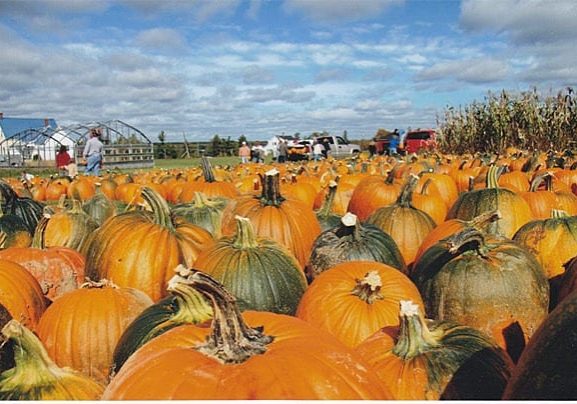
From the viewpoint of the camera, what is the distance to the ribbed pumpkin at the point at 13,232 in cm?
608

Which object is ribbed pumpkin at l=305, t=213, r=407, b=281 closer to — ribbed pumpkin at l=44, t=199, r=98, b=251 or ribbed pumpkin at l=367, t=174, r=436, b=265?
ribbed pumpkin at l=367, t=174, r=436, b=265

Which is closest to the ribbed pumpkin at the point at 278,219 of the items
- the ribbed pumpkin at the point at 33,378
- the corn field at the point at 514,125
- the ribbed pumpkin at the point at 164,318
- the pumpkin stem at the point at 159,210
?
the pumpkin stem at the point at 159,210

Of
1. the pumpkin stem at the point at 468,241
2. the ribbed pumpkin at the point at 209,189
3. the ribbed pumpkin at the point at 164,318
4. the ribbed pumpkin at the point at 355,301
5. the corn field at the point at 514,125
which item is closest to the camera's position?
the ribbed pumpkin at the point at 164,318

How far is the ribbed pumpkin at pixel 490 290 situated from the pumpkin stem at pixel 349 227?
86cm

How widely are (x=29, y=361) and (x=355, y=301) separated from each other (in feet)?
5.46

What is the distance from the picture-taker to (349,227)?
14.6ft

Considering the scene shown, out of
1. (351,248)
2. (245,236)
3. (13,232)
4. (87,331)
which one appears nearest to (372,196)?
(351,248)

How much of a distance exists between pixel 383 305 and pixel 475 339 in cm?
74

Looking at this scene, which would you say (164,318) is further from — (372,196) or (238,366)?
(372,196)

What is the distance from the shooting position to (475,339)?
256cm

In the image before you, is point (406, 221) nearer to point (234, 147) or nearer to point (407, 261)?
point (407, 261)

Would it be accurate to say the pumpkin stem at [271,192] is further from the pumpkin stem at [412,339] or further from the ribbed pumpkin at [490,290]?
the pumpkin stem at [412,339]

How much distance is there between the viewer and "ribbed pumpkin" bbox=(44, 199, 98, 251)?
20.0 ft

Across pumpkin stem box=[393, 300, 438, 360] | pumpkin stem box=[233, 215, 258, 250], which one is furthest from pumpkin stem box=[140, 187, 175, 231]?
pumpkin stem box=[393, 300, 438, 360]
